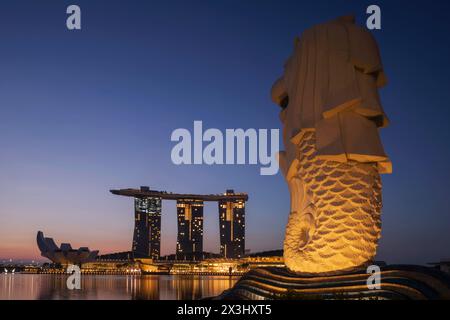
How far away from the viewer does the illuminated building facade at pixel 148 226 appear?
115 m

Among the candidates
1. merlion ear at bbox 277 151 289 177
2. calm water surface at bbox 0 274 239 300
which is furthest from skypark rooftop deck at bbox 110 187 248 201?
merlion ear at bbox 277 151 289 177

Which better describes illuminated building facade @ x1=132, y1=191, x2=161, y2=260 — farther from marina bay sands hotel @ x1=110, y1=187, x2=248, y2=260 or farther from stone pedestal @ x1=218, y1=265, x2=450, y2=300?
stone pedestal @ x1=218, y1=265, x2=450, y2=300

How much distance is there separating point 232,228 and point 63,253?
38528mm

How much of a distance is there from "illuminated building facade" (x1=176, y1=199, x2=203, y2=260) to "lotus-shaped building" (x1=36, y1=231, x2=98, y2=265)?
2502cm

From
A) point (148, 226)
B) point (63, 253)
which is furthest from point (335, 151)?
point (148, 226)

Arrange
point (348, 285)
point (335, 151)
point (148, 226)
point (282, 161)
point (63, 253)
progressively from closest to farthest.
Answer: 1. point (348, 285)
2. point (335, 151)
3. point (282, 161)
4. point (63, 253)
5. point (148, 226)

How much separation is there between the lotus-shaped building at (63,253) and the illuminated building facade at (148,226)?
15227 millimetres

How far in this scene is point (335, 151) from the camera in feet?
46.2

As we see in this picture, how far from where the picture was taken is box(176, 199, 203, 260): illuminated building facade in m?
119

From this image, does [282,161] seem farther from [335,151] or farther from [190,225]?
[190,225]

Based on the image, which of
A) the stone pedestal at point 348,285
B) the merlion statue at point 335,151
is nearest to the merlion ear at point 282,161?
the merlion statue at point 335,151

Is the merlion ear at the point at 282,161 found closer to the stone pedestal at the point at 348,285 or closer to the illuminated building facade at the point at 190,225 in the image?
the stone pedestal at the point at 348,285
